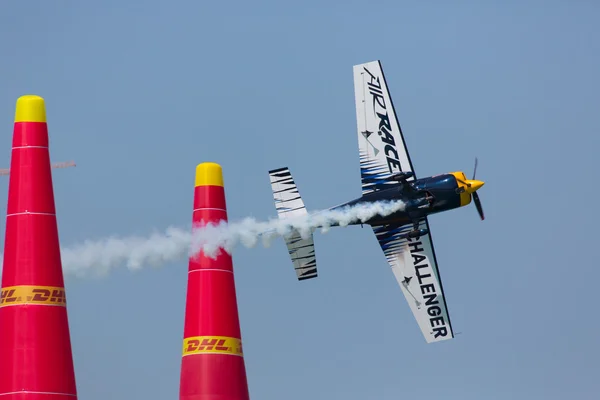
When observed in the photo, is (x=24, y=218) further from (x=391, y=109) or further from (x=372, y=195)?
(x=391, y=109)

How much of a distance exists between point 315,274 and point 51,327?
1325cm

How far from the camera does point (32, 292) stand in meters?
19.4

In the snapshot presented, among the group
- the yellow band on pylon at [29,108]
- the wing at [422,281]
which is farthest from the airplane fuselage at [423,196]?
the yellow band on pylon at [29,108]

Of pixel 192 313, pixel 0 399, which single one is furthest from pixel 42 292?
pixel 192 313

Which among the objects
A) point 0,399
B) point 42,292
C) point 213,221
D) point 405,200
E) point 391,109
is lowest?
point 0,399

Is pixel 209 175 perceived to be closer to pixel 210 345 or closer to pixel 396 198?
pixel 210 345

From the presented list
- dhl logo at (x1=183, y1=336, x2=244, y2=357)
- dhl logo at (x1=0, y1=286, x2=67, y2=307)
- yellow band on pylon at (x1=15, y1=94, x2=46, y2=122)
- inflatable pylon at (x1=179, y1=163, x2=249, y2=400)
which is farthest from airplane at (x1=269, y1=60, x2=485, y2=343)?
dhl logo at (x1=0, y1=286, x2=67, y2=307)

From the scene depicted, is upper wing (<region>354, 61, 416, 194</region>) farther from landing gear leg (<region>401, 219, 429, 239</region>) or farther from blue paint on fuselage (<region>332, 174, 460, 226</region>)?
landing gear leg (<region>401, 219, 429, 239</region>)

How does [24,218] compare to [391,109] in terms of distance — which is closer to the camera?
[24,218]

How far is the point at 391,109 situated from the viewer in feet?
112

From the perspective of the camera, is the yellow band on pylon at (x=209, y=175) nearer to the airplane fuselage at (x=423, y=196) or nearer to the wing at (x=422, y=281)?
the airplane fuselage at (x=423, y=196)

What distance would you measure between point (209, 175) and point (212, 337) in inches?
143

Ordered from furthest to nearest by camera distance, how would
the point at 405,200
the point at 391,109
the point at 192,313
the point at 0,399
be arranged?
the point at 391,109, the point at 405,200, the point at 192,313, the point at 0,399

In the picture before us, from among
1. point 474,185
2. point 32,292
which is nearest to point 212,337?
point 32,292
